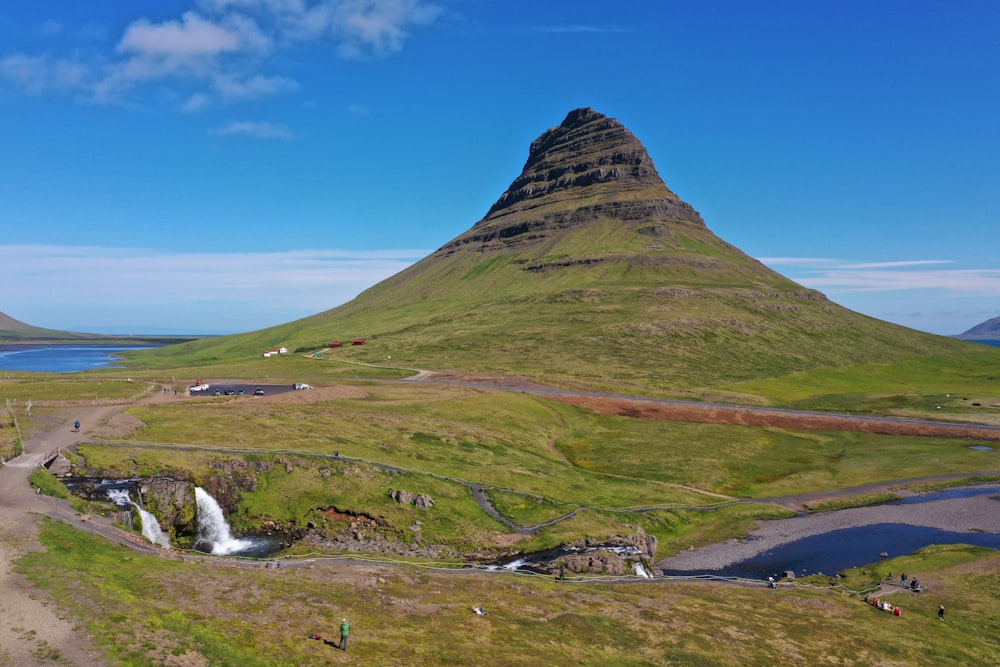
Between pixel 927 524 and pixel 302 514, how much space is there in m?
91.7

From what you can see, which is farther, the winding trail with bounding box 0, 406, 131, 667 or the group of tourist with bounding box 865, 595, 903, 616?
the group of tourist with bounding box 865, 595, 903, 616

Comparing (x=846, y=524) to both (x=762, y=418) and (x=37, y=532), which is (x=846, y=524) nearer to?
(x=762, y=418)

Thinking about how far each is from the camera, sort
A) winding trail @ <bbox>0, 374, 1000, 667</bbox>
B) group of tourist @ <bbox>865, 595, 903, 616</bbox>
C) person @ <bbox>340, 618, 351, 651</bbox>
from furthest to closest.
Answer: group of tourist @ <bbox>865, 595, 903, 616</bbox> → person @ <bbox>340, 618, 351, 651</bbox> → winding trail @ <bbox>0, 374, 1000, 667</bbox>

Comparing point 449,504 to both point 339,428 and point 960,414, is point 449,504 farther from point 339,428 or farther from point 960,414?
point 960,414

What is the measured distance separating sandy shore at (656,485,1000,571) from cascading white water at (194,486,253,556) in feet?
163

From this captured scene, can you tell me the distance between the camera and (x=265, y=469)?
72875 mm

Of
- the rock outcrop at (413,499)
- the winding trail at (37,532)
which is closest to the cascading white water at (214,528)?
the winding trail at (37,532)

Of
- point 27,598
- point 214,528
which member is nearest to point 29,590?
point 27,598

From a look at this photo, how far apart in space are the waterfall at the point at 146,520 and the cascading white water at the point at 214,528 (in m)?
3.94

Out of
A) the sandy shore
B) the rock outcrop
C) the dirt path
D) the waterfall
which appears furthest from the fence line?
the sandy shore

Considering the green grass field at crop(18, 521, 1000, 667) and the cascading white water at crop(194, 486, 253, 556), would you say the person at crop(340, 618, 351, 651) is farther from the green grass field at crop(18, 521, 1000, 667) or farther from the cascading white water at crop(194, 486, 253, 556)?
the cascading white water at crop(194, 486, 253, 556)

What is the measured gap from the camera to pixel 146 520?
192 feet

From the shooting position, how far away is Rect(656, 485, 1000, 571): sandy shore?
72.1 metres

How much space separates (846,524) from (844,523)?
38cm
